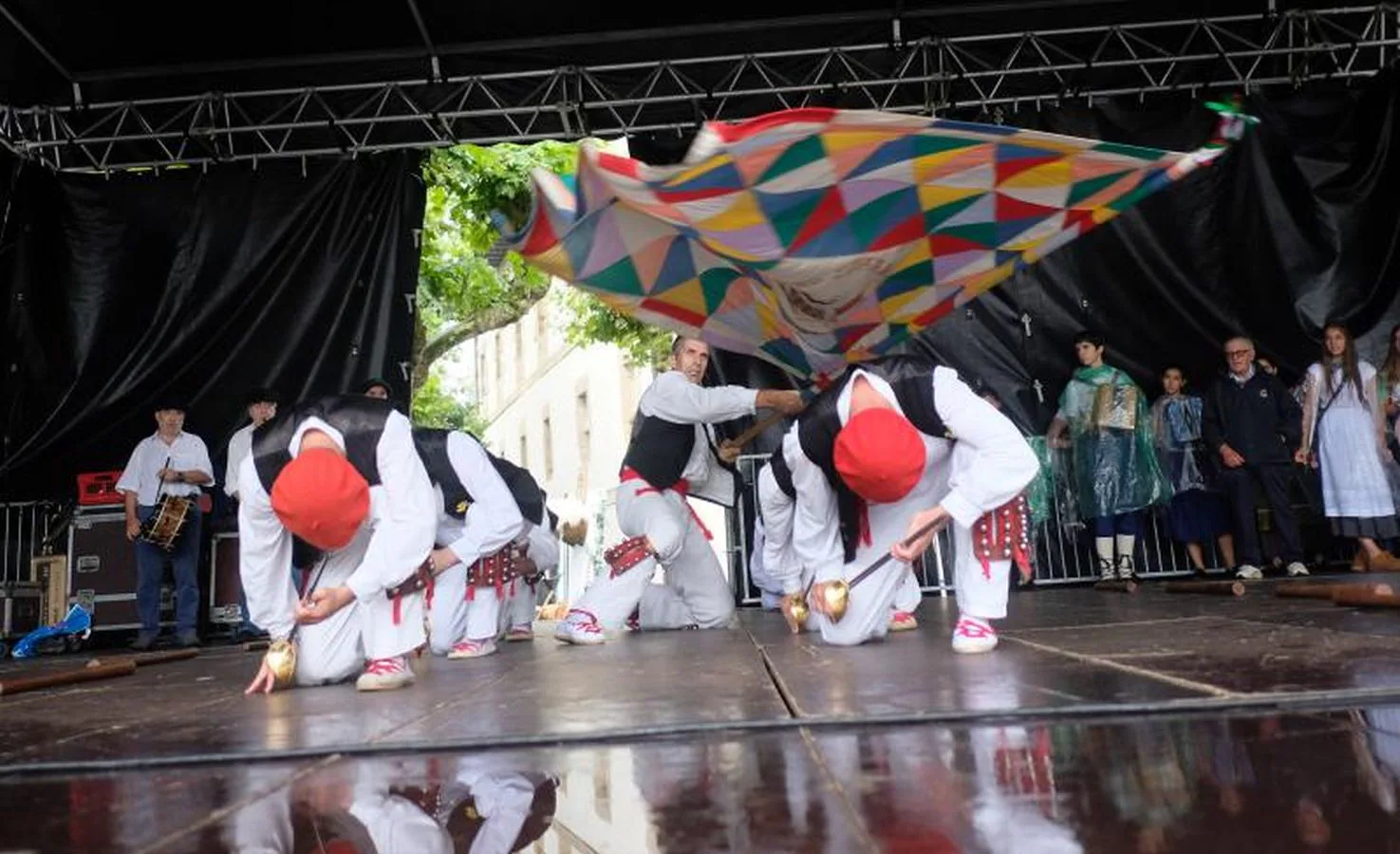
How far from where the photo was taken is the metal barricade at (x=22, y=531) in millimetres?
7473

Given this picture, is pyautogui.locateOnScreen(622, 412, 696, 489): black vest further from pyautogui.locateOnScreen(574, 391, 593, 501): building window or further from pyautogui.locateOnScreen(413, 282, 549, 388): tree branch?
pyautogui.locateOnScreen(574, 391, 593, 501): building window

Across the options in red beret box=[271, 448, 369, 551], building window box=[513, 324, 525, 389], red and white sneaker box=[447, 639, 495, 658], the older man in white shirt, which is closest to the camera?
red beret box=[271, 448, 369, 551]

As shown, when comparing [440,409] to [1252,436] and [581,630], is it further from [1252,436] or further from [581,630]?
[581,630]

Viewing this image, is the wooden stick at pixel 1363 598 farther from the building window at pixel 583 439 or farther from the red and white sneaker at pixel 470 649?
the building window at pixel 583 439

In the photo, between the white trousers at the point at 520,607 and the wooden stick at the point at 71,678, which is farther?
the white trousers at the point at 520,607

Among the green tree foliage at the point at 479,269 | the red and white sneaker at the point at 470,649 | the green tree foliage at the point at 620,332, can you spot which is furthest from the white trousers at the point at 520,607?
the green tree foliage at the point at 620,332

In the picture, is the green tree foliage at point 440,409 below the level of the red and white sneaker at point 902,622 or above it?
above

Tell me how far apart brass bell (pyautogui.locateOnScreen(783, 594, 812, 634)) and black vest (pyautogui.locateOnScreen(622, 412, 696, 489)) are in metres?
0.94

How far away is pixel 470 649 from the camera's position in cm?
471

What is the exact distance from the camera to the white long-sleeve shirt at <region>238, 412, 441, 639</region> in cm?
335

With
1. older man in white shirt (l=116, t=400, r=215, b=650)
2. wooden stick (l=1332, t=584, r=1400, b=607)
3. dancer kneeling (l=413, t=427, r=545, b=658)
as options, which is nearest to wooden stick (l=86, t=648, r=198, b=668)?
older man in white shirt (l=116, t=400, r=215, b=650)

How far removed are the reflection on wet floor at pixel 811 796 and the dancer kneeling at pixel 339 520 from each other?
120cm

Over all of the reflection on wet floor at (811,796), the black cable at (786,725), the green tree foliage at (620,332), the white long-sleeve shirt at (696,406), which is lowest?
the reflection on wet floor at (811,796)

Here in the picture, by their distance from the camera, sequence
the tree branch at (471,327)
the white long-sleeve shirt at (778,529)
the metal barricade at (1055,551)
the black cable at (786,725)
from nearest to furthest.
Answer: the black cable at (786,725) < the white long-sleeve shirt at (778,529) < the metal barricade at (1055,551) < the tree branch at (471,327)
